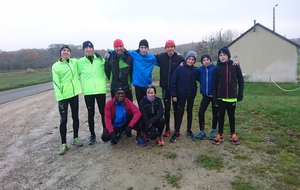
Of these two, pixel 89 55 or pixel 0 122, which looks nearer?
pixel 89 55

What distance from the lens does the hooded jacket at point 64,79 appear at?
486 cm

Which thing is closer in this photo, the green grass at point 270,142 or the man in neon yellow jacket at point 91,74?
the green grass at point 270,142

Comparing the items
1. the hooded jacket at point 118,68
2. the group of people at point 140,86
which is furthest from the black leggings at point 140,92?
the hooded jacket at point 118,68

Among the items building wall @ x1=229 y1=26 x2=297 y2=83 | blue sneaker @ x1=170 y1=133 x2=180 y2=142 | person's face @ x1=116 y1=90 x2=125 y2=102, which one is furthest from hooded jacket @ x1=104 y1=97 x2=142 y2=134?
building wall @ x1=229 y1=26 x2=297 y2=83

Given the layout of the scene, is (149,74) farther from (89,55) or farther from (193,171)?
(193,171)

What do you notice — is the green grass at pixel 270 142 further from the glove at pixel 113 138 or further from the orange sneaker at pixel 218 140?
the glove at pixel 113 138

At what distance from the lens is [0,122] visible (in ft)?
26.9

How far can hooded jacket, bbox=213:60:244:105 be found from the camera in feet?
15.8

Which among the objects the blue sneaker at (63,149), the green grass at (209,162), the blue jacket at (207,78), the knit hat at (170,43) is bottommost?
the green grass at (209,162)

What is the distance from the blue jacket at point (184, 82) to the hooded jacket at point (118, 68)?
3.45 feet

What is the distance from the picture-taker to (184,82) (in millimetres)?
5156

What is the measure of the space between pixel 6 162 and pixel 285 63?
74.9ft

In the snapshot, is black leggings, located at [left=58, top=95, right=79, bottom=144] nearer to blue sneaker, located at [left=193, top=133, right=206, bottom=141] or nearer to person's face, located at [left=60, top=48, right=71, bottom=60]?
person's face, located at [left=60, top=48, right=71, bottom=60]

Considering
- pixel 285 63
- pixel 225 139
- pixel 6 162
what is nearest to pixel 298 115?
pixel 225 139
